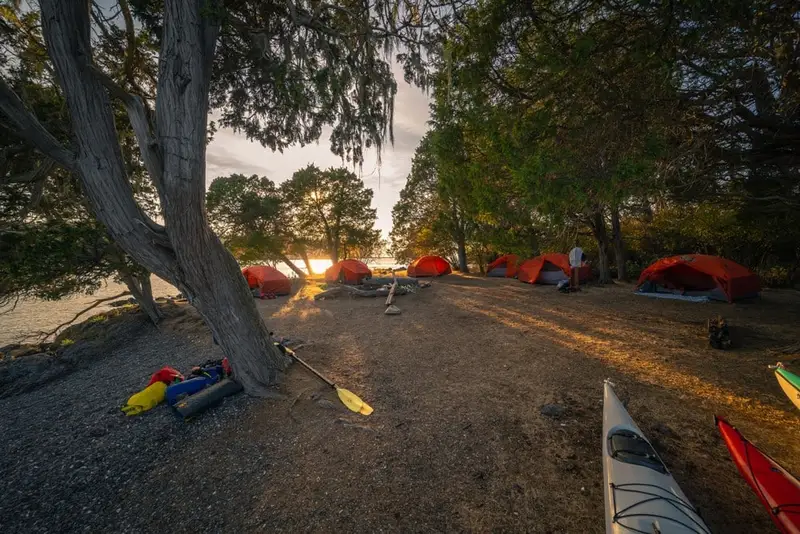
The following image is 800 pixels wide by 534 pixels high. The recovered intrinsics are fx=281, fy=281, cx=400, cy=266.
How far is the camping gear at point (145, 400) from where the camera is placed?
486 centimetres

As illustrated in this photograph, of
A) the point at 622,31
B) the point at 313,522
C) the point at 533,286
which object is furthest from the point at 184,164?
the point at 533,286

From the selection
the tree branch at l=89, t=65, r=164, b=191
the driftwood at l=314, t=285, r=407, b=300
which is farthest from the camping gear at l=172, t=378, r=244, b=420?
the driftwood at l=314, t=285, r=407, b=300

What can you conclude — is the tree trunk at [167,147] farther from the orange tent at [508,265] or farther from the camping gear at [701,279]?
the orange tent at [508,265]

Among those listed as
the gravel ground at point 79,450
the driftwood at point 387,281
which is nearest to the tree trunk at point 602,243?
the driftwood at point 387,281

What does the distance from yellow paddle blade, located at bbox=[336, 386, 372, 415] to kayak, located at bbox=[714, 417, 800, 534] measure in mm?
4407

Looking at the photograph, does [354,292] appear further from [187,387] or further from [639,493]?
[639,493]

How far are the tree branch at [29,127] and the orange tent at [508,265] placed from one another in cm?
2013

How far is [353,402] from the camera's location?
4.82 meters

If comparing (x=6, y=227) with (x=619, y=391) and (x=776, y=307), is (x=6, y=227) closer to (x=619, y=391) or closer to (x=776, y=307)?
(x=619, y=391)

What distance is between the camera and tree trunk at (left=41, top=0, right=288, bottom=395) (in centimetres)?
383

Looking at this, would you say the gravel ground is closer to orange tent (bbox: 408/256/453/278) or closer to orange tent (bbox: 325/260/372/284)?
orange tent (bbox: 325/260/372/284)

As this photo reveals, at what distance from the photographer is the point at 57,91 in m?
6.24

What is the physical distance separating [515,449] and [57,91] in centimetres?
1137

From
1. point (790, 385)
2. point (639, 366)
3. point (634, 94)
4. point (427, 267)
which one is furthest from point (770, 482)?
point (427, 267)
